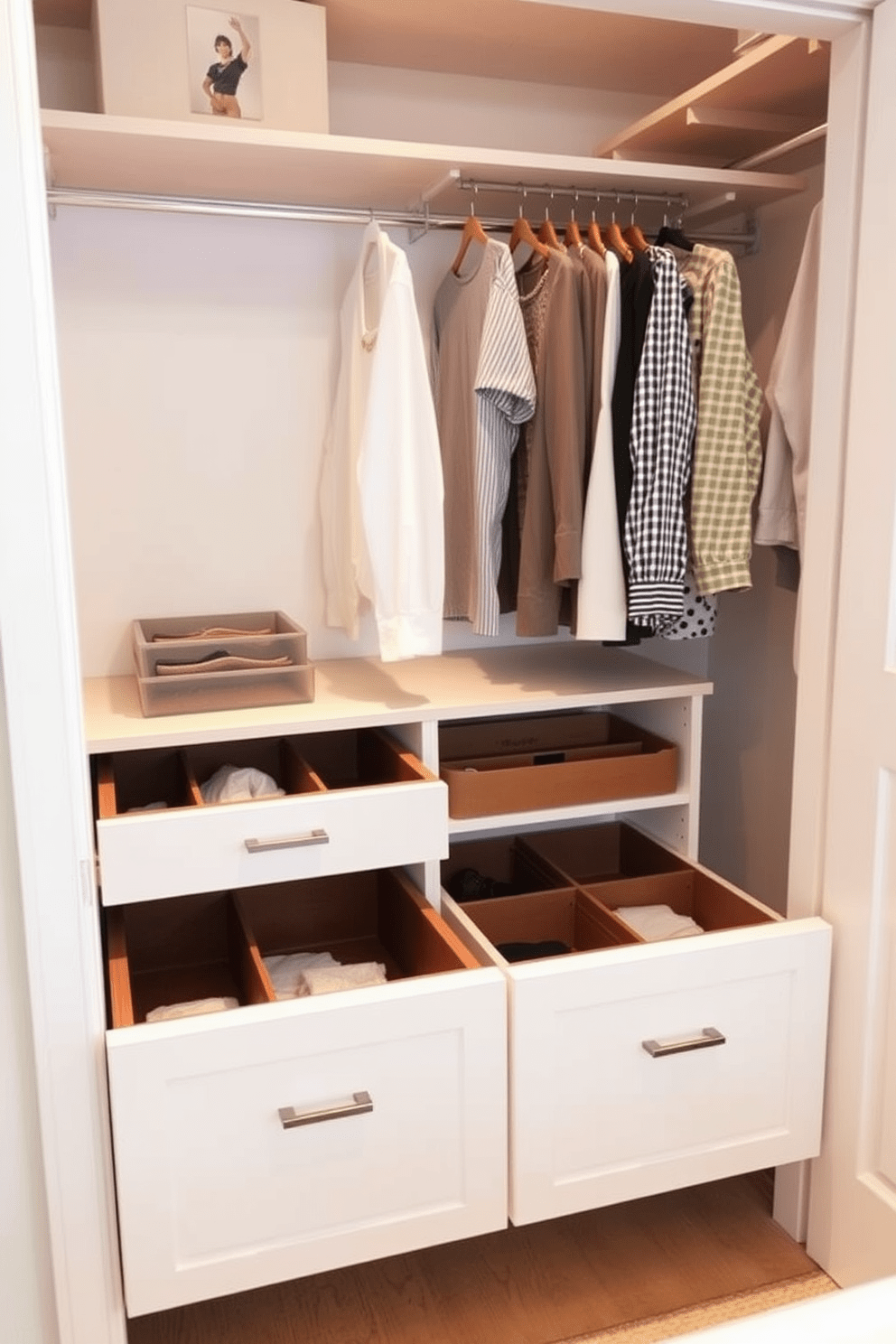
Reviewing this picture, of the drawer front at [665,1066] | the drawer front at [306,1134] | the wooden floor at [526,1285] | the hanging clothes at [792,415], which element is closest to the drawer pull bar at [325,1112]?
the drawer front at [306,1134]

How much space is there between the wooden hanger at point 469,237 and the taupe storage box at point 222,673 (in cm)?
75

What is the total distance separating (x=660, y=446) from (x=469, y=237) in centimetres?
56

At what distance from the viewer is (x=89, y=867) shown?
1.37 meters

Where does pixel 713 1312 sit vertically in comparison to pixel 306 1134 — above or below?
below

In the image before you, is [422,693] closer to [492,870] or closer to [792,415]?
[492,870]

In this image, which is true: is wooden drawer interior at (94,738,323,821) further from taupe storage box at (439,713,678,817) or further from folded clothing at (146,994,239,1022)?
folded clothing at (146,994,239,1022)

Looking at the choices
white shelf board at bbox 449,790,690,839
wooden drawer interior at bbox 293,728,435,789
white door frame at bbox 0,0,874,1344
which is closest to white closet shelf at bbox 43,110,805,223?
white door frame at bbox 0,0,874,1344

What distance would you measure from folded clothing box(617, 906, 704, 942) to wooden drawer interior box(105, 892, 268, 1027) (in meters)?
0.70

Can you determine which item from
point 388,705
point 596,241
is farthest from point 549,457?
point 388,705

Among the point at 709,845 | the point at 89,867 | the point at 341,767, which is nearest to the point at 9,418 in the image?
the point at 89,867

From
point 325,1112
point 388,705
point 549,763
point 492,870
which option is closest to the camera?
point 325,1112

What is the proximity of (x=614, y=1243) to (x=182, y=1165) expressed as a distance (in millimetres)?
803

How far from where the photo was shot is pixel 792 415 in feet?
6.41

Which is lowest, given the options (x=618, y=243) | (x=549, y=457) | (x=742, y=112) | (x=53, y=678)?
(x=53, y=678)
